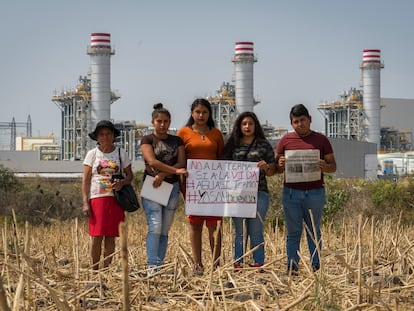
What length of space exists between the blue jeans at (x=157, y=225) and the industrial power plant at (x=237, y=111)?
4039cm

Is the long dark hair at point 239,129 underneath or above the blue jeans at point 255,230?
above

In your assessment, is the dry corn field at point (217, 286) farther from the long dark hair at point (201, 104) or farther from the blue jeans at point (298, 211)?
the long dark hair at point (201, 104)

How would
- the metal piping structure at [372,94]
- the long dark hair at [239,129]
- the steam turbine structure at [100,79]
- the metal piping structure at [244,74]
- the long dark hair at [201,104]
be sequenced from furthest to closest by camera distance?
the metal piping structure at [372,94], the metal piping structure at [244,74], the steam turbine structure at [100,79], the long dark hair at [239,129], the long dark hair at [201,104]

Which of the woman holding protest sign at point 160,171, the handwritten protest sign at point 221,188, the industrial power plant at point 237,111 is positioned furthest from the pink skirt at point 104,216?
the industrial power plant at point 237,111

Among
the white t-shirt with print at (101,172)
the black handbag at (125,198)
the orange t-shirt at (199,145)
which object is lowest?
the black handbag at (125,198)

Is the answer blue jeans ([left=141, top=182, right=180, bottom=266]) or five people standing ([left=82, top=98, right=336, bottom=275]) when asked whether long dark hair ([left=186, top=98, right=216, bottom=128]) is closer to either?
five people standing ([left=82, top=98, right=336, bottom=275])

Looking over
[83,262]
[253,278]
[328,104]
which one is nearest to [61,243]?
[83,262]

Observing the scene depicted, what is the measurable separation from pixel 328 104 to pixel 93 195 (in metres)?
53.4

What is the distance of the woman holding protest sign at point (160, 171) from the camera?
17.3ft

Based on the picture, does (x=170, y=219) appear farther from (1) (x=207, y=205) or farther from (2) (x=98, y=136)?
(2) (x=98, y=136)

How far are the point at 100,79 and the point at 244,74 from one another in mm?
11595

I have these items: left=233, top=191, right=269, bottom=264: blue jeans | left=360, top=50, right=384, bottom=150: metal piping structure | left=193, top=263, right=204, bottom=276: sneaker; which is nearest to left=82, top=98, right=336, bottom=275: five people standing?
left=233, top=191, right=269, bottom=264: blue jeans

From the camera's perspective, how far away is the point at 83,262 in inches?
241

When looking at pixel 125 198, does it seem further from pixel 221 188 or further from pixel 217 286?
pixel 217 286
